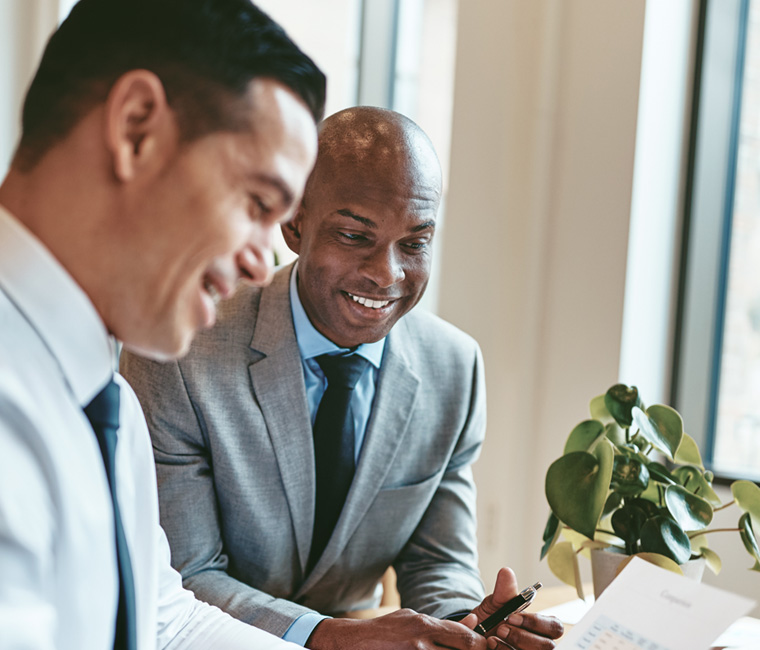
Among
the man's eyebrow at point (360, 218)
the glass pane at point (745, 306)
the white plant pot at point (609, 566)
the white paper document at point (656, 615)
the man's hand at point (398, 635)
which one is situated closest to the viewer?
the white paper document at point (656, 615)

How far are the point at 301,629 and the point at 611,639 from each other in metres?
0.48

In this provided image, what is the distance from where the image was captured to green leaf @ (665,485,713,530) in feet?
4.60

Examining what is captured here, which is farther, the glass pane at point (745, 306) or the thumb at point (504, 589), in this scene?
the glass pane at point (745, 306)

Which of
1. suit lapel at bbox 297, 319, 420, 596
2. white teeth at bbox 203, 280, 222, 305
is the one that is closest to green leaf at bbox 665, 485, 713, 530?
suit lapel at bbox 297, 319, 420, 596

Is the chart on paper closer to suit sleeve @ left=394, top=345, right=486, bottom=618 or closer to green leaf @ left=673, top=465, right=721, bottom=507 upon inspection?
suit sleeve @ left=394, top=345, right=486, bottom=618

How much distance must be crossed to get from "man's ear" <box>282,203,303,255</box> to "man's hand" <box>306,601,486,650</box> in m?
0.65

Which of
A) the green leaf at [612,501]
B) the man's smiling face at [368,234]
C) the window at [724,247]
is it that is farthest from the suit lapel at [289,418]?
the window at [724,247]

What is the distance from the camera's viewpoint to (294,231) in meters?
1.48

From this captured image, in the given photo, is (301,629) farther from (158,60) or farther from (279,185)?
(158,60)

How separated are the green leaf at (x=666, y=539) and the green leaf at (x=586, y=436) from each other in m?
0.21

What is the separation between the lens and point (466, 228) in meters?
2.47

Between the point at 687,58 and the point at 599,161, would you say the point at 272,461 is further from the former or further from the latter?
the point at 687,58

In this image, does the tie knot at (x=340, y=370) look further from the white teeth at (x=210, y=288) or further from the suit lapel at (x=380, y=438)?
the white teeth at (x=210, y=288)

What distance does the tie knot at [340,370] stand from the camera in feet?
4.97
